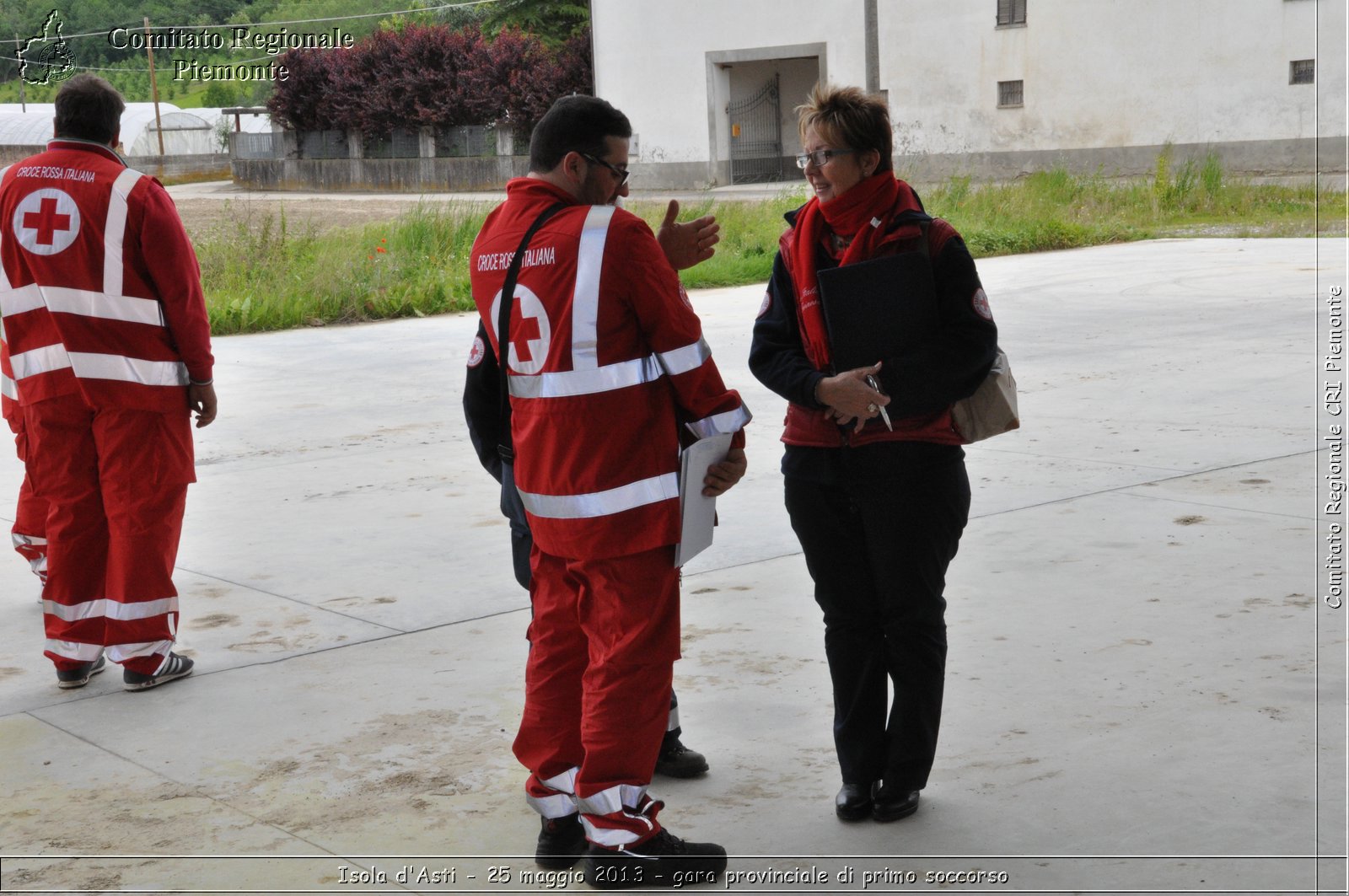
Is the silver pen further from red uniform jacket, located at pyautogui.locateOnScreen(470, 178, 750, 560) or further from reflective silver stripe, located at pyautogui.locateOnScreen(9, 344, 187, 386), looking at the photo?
reflective silver stripe, located at pyautogui.locateOnScreen(9, 344, 187, 386)

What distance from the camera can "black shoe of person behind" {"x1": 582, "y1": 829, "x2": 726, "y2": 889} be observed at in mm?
3398

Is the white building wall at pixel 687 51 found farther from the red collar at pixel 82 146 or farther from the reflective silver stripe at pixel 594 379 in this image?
the reflective silver stripe at pixel 594 379

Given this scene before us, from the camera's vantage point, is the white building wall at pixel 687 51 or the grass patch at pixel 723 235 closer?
the grass patch at pixel 723 235

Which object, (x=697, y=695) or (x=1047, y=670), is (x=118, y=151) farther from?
(x=1047, y=670)

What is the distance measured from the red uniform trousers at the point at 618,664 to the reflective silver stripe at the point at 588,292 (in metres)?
0.47

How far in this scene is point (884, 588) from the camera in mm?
3662

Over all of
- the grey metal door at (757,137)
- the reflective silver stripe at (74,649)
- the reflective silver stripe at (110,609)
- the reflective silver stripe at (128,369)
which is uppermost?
the grey metal door at (757,137)

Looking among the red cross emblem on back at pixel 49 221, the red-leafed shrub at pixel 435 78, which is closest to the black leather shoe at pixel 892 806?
the red cross emblem on back at pixel 49 221

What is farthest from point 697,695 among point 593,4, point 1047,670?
point 593,4

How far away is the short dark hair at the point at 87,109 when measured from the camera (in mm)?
4949

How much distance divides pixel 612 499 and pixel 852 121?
3.57 ft

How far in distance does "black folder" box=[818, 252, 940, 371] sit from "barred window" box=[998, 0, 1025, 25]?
1354 inches

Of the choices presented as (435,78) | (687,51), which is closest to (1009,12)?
(687,51)

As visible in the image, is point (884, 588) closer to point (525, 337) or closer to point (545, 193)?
point (525, 337)
